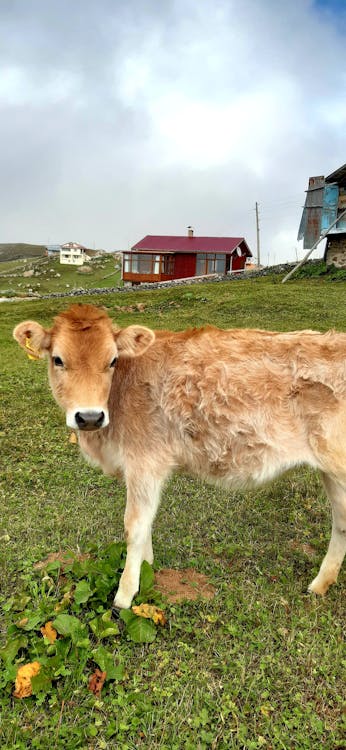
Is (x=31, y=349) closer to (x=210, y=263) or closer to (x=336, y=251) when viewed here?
(x=336, y=251)

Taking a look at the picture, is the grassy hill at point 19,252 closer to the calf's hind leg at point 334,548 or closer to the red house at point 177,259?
the red house at point 177,259

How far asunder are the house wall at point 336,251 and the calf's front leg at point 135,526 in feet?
123

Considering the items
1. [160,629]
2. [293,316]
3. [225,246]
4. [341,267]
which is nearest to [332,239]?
[341,267]

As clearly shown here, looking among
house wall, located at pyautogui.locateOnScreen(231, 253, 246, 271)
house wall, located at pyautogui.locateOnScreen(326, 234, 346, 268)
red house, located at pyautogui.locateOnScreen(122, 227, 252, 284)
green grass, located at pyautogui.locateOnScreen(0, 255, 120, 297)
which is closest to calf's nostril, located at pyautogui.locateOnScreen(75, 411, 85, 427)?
house wall, located at pyautogui.locateOnScreen(326, 234, 346, 268)

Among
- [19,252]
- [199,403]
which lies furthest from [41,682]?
[19,252]

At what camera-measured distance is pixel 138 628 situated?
4543mm

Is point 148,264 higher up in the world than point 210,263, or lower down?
lower down

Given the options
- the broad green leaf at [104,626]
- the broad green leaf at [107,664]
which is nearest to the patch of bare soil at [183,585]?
the broad green leaf at [104,626]

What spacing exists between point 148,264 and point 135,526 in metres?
56.8

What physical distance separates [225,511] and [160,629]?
2541 mm

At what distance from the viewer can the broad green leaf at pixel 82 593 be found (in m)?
4.73

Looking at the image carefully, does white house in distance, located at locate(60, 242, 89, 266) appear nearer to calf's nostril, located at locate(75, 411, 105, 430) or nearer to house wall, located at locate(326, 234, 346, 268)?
house wall, located at locate(326, 234, 346, 268)

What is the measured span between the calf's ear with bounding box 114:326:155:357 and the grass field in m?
2.46

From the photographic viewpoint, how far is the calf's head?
4453 mm
